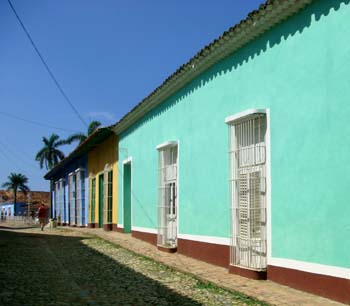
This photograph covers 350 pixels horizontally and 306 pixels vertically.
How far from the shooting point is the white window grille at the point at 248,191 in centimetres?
776

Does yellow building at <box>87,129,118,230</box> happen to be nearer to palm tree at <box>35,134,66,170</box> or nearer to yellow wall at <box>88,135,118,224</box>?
yellow wall at <box>88,135,118,224</box>

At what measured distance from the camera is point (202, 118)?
400 inches

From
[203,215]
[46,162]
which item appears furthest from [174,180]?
[46,162]

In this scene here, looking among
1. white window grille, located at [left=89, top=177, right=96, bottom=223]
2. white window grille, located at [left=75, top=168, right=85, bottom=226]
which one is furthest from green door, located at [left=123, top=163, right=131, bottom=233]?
white window grille, located at [left=75, top=168, right=85, bottom=226]

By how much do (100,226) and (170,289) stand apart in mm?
14402

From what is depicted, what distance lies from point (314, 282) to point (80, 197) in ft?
63.8

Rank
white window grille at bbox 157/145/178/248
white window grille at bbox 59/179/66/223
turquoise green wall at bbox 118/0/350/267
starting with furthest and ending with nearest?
1. white window grille at bbox 59/179/66/223
2. white window grille at bbox 157/145/178/248
3. turquoise green wall at bbox 118/0/350/267

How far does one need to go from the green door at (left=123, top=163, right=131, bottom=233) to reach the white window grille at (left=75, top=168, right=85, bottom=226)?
7.47 m

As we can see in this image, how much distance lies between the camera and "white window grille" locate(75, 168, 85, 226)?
24.3 meters

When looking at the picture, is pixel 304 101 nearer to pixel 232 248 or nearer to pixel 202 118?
pixel 232 248

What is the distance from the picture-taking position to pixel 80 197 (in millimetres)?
24734

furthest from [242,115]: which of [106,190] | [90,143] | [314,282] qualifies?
[90,143]

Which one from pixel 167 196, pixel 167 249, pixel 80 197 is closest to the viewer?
pixel 167 249

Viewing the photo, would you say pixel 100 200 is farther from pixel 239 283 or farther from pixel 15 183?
pixel 15 183
